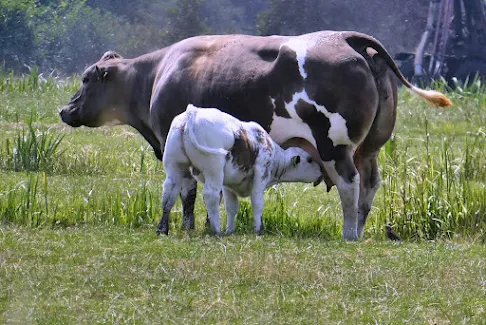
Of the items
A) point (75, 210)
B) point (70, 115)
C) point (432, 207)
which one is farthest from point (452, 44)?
point (75, 210)

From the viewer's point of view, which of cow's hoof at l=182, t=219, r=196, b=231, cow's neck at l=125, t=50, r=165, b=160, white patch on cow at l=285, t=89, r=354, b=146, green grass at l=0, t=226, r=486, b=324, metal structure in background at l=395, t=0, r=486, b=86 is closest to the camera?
green grass at l=0, t=226, r=486, b=324

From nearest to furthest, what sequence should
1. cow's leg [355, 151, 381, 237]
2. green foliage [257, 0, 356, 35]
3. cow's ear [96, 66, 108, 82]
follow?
cow's leg [355, 151, 381, 237]
cow's ear [96, 66, 108, 82]
green foliage [257, 0, 356, 35]

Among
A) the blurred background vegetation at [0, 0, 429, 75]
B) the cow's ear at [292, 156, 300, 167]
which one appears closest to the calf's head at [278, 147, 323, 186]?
the cow's ear at [292, 156, 300, 167]

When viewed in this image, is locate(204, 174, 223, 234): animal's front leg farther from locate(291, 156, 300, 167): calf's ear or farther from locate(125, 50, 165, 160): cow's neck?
locate(125, 50, 165, 160): cow's neck

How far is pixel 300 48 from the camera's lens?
9234 mm

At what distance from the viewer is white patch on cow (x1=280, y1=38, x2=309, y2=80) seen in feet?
30.0

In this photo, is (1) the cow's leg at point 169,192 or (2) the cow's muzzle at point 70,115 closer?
(1) the cow's leg at point 169,192

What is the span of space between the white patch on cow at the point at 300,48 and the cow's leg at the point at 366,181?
3.33 ft

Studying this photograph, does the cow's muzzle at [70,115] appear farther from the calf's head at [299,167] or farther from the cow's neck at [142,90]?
the calf's head at [299,167]

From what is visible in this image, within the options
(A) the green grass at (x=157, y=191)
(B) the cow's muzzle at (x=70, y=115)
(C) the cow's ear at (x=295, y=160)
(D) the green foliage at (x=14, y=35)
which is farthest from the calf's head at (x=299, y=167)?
(D) the green foliage at (x=14, y=35)

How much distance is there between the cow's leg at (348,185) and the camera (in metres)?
9.12

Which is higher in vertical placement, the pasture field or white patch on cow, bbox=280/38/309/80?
white patch on cow, bbox=280/38/309/80

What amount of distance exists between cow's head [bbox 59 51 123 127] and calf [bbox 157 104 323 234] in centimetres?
224

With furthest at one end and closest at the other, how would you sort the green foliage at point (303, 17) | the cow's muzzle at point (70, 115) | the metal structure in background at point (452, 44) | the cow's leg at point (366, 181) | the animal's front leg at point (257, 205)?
the green foliage at point (303, 17) → the metal structure in background at point (452, 44) → the cow's muzzle at point (70, 115) → the cow's leg at point (366, 181) → the animal's front leg at point (257, 205)
